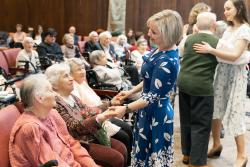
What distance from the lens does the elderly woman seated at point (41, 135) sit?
1.84 meters

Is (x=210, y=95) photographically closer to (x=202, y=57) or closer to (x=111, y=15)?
(x=202, y=57)

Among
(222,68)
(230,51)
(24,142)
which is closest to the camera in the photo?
(24,142)

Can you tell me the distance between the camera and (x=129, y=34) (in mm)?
9148

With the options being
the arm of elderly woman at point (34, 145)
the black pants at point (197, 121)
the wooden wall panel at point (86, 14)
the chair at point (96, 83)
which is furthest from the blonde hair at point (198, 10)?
the wooden wall panel at point (86, 14)

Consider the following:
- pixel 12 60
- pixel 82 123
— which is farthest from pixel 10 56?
pixel 82 123

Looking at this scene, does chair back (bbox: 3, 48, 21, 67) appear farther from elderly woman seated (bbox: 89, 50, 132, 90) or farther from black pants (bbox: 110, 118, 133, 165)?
black pants (bbox: 110, 118, 133, 165)

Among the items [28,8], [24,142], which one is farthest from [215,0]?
[24,142]

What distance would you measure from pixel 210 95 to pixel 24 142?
1.71m

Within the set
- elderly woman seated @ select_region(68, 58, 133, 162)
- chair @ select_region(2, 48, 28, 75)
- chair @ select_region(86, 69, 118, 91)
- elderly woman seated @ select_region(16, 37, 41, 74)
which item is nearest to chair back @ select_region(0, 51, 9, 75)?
chair @ select_region(2, 48, 28, 75)

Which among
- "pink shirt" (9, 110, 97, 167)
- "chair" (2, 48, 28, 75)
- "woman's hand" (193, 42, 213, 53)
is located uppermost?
"woman's hand" (193, 42, 213, 53)

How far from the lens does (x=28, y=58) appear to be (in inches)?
207

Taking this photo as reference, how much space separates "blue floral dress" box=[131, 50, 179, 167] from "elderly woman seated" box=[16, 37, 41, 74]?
3.04 metres

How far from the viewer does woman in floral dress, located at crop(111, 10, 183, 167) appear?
6.89ft

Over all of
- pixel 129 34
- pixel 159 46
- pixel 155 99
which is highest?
pixel 159 46
